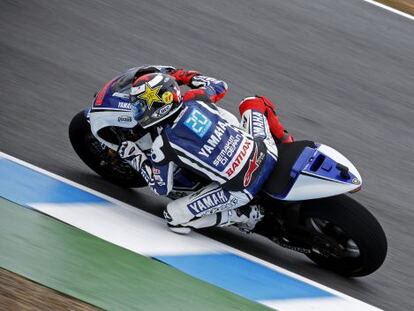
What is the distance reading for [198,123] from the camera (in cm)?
620

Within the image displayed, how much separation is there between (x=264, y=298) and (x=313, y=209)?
2.53ft

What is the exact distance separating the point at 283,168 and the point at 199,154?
62 centimetres

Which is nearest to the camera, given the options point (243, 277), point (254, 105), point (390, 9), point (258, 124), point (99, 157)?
point (243, 277)

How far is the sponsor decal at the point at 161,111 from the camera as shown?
243 inches

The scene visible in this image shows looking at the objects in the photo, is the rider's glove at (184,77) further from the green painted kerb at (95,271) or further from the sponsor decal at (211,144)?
the green painted kerb at (95,271)

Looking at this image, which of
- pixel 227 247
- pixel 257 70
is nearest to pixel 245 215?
pixel 227 247

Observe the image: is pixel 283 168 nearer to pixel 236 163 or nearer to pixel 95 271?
pixel 236 163

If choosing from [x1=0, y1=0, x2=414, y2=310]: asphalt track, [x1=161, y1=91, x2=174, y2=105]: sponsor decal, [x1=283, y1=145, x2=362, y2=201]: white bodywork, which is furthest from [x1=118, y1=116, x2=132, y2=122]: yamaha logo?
[x1=283, y1=145, x2=362, y2=201]: white bodywork

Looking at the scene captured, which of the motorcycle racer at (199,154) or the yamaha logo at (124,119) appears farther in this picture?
the yamaha logo at (124,119)

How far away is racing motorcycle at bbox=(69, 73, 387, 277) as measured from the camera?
236 inches

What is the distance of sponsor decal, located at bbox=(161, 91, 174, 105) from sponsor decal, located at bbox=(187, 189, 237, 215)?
0.74 m

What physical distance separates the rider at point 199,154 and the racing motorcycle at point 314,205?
0.13 metres

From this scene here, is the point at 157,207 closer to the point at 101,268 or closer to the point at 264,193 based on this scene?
the point at 264,193

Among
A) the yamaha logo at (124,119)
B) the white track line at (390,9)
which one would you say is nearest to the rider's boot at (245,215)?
the yamaha logo at (124,119)
